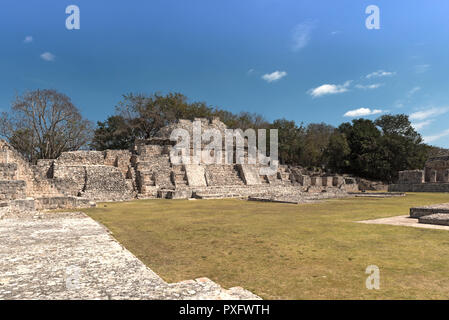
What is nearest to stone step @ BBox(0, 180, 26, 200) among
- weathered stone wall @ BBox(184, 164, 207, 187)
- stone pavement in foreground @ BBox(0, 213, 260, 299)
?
stone pavement in foreground @ BBox(0, 213, 260, 299)

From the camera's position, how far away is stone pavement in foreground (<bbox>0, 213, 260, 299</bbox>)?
280 cm

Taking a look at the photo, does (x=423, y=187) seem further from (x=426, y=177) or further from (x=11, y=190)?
(x=11, y=190)

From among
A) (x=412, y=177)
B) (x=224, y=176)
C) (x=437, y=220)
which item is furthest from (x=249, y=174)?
(x=437, y=220)

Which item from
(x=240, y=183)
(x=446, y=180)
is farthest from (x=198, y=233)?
(x=446, y=180)

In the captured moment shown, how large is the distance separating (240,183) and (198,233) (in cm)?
1720

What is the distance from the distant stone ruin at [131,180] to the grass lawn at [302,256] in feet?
24.9

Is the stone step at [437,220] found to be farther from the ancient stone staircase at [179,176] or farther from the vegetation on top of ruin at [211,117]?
the vegetation on top of ruin at [211,117]

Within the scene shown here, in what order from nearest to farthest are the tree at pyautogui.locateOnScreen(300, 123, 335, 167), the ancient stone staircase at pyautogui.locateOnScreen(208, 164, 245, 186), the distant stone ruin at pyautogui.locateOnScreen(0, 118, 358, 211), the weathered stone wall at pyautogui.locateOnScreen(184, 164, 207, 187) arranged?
the distant stone ruin at pyautogui.locateOnScreen(0, 118, 358, 211) < the weathered stone wall at pyautogui.locateOnScreen(184, 164, 207, 187) < the ancient stone staircase at pyautogui.locateOnScreen(208, 164, 245, 186) < the tree at pyautogui.locateOnScreen(300, 123, 335, 167)

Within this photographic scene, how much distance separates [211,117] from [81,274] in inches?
1423

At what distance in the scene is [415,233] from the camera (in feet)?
20.0

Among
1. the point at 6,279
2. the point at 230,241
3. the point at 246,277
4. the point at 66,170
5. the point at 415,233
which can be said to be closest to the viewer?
the point at 6,279

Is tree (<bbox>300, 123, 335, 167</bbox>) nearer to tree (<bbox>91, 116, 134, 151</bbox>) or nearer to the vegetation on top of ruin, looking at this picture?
the vegetation on top of ruin

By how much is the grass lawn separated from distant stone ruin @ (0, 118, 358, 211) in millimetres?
7591
